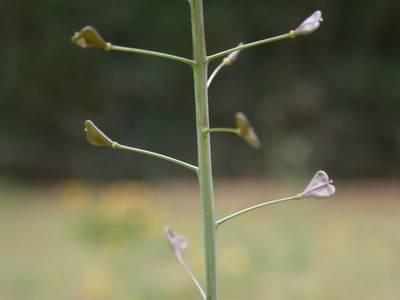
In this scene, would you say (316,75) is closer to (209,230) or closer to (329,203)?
(329,203)

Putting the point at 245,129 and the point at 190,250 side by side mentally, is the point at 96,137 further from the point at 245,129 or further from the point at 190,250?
the point at 190,250

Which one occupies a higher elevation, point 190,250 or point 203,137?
point 190,250

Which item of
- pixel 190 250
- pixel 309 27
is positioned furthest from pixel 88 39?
pixel 190 250

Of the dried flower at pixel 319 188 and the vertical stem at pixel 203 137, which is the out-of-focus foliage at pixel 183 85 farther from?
the vertical stem at pixel 203 137

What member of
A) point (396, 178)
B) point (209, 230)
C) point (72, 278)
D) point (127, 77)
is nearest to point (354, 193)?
point (396, 178)

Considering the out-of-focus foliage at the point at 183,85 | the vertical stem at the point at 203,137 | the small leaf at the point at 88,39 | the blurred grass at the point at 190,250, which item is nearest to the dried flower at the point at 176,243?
the vertical stem at the point at 203,137

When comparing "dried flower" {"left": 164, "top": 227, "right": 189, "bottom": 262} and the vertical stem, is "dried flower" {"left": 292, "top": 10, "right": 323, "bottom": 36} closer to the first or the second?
the vertical stem
